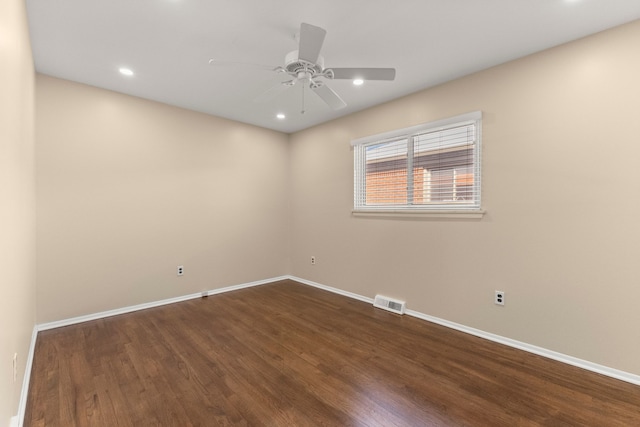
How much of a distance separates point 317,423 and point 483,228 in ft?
7.65

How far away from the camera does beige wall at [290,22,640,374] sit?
2.18 meters

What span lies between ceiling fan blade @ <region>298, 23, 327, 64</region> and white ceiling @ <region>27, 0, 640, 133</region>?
0.34 m

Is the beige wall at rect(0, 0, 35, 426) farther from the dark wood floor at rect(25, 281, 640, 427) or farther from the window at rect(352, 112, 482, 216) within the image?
the window at rect(352, 112, 482, 216)

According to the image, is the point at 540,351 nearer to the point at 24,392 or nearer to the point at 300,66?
the point at 300,66

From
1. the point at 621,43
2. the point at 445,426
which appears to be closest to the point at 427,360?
the point at 445,426

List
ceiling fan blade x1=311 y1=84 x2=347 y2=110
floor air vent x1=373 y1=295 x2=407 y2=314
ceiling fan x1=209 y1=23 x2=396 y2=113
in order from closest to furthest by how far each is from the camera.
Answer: ceiling fan x1=209 y1=23 x2=396 y2=113 < ceiling fan blade x1=311 y1=84 x2=347 y2=110 < floor air vent x1=373 y1=295 x2=407 y2=314

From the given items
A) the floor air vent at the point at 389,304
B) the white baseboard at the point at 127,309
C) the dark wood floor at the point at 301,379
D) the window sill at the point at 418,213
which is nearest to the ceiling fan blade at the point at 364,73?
the window sill at the point at 418,213

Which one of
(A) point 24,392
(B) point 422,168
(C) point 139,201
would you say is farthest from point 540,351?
(C) point 139,201

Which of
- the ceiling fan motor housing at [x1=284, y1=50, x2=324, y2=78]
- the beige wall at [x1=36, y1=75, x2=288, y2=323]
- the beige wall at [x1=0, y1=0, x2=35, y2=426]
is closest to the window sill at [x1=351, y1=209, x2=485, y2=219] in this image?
the beige wall at [x1=36, y1=75, x2=288, y2=323]

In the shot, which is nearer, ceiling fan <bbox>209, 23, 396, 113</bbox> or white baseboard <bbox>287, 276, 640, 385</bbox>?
ceiling fan <bbox>209, 23, 396, 113</bbox>

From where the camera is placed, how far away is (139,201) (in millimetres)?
3604

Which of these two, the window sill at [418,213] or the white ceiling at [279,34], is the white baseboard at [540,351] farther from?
the white ceiling at [279,34]

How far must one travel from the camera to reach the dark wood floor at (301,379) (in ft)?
5.82

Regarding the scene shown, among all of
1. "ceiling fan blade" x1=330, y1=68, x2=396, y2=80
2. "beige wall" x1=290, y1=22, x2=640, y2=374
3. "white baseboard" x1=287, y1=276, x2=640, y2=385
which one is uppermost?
"ceiling fan blade" x1=330, y1=68, x2=396, y2=80
